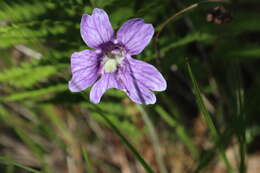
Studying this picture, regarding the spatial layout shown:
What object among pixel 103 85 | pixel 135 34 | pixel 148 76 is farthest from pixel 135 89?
pixel 135 34

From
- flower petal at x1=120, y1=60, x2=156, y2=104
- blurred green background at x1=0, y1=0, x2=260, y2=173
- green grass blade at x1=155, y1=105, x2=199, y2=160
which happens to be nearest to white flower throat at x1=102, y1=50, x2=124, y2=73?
flower petal at x1=120, y1=60, x2=156, y2=104

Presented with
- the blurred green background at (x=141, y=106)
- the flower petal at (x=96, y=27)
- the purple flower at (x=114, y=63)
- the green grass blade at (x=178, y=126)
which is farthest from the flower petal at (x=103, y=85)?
the green grass blade at (x=178, y=126)

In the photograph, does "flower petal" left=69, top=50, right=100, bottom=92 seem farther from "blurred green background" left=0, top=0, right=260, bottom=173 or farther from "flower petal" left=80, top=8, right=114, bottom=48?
"blurred green background" left=0, top=0, right=260, bottom=173

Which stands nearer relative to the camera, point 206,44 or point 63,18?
point 63,18

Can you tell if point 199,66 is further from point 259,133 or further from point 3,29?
point 3,29

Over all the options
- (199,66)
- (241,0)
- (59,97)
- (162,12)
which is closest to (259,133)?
(199,66)

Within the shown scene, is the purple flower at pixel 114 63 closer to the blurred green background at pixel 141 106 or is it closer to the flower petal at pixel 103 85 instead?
the flower petal at pixel 103 85
